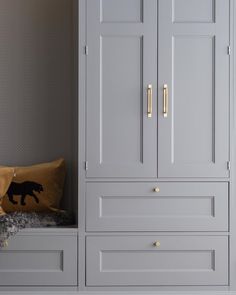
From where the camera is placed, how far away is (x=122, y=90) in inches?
143

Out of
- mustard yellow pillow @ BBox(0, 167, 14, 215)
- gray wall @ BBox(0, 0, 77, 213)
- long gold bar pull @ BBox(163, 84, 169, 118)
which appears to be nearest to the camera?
long gold bar pull @ BBox(163, 84, 169, 118)

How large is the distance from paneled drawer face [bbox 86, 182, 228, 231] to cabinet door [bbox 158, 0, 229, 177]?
4.1 inches

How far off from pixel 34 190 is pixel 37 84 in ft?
2.29

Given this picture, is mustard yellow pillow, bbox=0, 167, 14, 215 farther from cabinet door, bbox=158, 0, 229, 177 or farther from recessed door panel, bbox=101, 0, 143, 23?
recessed door panel, bbox=101, 0, 143, 23

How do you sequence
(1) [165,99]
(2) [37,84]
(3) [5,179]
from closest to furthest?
(1) [165,99]
(3) [5,179]
(2) [37,84]

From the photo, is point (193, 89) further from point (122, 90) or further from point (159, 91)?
point (122, 90)

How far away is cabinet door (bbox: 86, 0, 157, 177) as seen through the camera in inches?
142

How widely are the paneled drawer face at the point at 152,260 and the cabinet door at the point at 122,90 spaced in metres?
0.41

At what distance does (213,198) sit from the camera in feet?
11.9

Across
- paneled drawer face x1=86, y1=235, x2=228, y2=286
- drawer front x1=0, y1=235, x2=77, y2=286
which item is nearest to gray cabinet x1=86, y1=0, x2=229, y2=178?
paneled drawer face x1=86, y1=235, x2=228, y2=286

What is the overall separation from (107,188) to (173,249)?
0.52m

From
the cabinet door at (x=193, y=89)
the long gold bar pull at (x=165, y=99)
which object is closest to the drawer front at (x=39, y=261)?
the cabinet door at (x=193, y=89)

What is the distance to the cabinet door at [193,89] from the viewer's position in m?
3.61

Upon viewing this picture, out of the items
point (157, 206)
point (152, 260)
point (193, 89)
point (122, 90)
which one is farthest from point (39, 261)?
point (193, 89)
